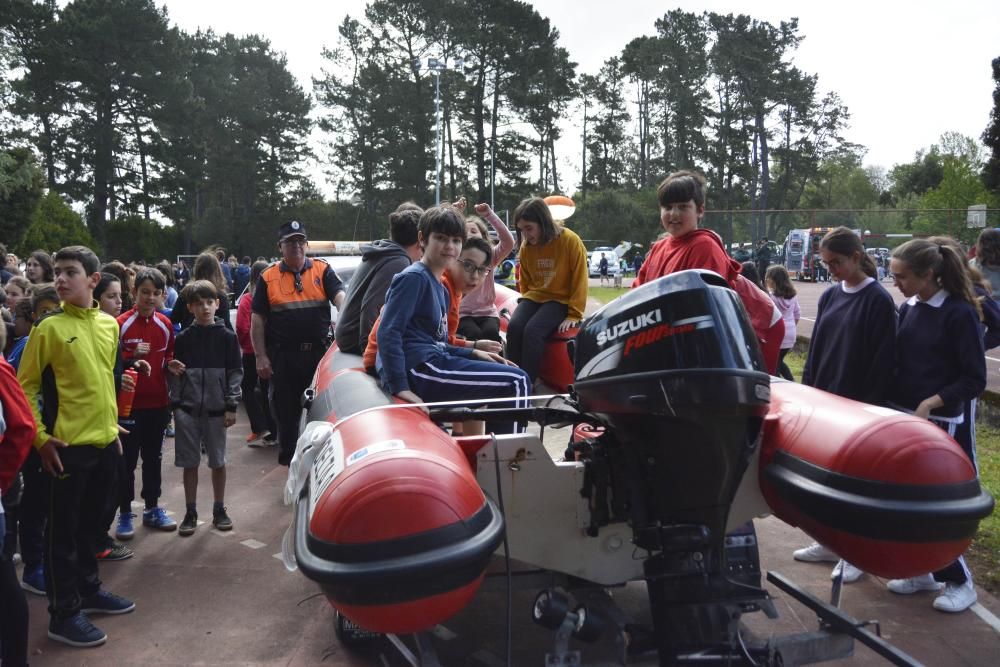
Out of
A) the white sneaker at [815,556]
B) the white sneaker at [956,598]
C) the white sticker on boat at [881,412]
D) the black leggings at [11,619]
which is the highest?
the white sticker on boat at [881,412]

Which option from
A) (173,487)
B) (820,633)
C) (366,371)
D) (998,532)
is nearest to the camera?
(820,633)

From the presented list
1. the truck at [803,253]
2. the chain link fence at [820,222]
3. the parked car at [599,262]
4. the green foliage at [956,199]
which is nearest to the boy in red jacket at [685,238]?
the chain link fence at [820,222]

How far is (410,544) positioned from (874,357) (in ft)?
10.0

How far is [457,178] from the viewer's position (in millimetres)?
44000

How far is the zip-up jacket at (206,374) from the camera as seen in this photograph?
207 inches

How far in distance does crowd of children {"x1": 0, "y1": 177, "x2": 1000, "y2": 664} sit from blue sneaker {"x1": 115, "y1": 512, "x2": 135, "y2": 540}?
0.01 m

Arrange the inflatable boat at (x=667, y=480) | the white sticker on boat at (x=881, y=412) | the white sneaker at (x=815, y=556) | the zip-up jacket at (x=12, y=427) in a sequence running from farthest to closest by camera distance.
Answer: the white sneaker at (x=815, y=556)
the zip-up jacket at (x=12, y=427)
the white sticker on boat at (x=881, y=412)
the inflatable boat at (x=667, y=480)

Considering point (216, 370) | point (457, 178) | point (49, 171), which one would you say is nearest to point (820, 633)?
point (216, 370)

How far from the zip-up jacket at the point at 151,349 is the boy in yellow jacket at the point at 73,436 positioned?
50.0 inches

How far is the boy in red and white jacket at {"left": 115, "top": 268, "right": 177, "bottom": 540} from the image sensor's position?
5211 millimetres

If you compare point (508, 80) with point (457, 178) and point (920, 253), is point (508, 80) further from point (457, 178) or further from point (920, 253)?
point (920, 253)

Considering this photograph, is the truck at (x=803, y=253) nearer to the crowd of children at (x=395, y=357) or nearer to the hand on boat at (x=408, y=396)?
the crowd of children at (x=395, y=357)

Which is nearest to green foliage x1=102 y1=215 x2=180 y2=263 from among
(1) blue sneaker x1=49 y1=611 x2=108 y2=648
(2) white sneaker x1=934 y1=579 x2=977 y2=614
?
(1) blue sneaker x1=49 y1=611 x2=108 y2=648

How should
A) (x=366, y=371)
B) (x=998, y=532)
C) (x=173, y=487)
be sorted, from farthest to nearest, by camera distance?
(x=173, y=487) → (x=998, y=532) → (x=366, y=371)
